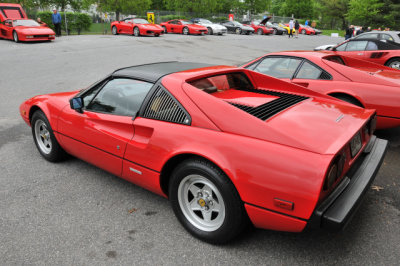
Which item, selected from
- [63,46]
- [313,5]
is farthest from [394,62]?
[313,5]

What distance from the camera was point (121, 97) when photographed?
10.6 ft

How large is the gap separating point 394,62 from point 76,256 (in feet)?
32.3

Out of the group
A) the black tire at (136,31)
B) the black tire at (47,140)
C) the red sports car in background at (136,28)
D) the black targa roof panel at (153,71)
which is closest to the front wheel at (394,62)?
the black targa roof panel at (153,71)

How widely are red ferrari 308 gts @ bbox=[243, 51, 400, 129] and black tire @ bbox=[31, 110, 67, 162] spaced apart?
3608 millimetres

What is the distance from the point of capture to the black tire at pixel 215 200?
232 centimetres

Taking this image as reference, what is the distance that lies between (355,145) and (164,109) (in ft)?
5.30

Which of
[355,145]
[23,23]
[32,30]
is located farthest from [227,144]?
[23,23]

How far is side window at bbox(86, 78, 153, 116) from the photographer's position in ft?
10.00

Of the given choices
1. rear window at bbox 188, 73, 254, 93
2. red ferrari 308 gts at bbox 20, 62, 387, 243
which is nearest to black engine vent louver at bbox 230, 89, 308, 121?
red ferrari 308 gts at bbox 20, 62, 387, 243

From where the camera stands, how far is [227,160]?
7.54 feet

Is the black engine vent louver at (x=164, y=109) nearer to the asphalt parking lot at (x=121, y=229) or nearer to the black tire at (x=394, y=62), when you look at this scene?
the asphalt parking lot at (x=121, y=229)

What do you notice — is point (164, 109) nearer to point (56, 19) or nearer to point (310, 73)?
point (310, 73)

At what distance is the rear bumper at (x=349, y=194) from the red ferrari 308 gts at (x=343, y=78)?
1740 millimetres

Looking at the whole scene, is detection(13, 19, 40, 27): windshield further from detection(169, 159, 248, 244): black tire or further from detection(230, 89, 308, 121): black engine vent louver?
detection(169, 159, 248, 244): black tire
